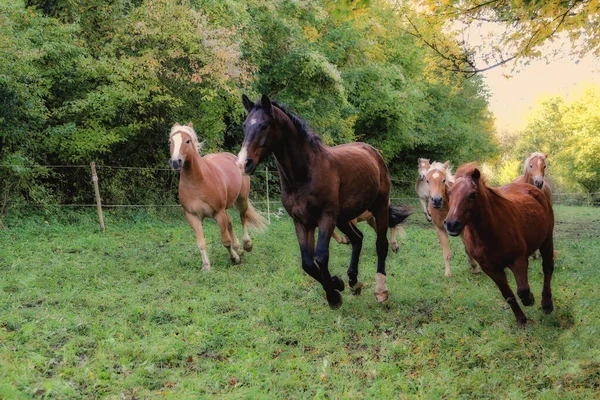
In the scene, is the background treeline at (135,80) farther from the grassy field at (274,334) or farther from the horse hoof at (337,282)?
the horse hoof at (337,282)

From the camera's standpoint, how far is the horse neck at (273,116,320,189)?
5191 mm

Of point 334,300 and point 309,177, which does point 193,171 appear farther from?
point 334,300

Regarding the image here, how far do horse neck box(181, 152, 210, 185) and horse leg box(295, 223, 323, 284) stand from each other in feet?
10.9

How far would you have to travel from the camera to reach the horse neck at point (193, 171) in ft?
26.6

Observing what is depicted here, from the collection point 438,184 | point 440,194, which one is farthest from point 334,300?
point 438,184

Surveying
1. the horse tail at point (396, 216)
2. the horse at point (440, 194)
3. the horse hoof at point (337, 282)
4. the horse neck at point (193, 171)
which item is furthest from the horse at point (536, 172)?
the horse neck at point (193, 171)

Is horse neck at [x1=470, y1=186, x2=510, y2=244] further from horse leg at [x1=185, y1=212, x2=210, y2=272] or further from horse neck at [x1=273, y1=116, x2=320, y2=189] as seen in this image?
horse leg at [x1=185, y1=212, x2=210, y2=272]

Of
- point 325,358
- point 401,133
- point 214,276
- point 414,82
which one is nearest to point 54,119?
point 214,276

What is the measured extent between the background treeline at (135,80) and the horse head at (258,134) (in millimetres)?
4190

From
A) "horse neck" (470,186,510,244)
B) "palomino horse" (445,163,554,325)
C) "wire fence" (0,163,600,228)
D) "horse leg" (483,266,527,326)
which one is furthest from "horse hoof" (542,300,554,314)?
"wire fence" (0,163,600,228)

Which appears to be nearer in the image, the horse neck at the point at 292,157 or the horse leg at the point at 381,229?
the horse neck at the point at 292,157

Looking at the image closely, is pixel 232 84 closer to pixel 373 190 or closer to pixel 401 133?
pixel 373 190

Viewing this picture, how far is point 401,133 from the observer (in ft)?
86.4

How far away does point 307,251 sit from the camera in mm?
5277
